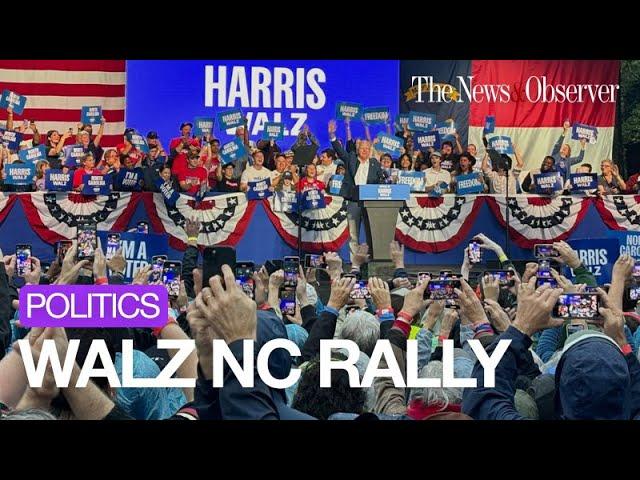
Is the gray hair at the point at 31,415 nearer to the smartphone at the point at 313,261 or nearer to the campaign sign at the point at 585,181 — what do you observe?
the smartphone at the point at 313,261

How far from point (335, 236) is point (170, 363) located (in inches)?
303

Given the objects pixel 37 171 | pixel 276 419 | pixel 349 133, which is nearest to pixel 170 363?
pixel 276 419

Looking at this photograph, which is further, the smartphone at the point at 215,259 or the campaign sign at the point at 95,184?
the campaign sign at the point at 95,184

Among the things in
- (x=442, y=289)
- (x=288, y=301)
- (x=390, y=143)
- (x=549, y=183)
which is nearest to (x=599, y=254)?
(x=442, y=289)

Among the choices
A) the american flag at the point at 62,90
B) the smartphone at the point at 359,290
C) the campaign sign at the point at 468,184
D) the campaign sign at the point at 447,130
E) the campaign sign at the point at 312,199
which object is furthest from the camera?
the american flag at the point at 62,90

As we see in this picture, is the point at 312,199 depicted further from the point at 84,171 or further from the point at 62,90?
the point at 62,90

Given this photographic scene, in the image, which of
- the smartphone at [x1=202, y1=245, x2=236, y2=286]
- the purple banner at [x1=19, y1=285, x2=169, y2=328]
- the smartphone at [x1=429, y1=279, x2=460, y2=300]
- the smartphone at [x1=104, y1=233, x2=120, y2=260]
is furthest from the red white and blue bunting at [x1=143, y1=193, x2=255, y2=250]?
the smartphone at [x1=202, y1=245, x2=236, y2=286]

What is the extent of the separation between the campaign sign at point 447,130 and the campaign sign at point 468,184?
5.94ft

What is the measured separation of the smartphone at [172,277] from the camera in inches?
320

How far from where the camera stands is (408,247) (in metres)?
13.9

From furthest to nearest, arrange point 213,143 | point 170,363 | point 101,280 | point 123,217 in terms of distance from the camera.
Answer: point 213,143, point 123,217, point 101,280, point 170,363

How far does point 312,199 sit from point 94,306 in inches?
269

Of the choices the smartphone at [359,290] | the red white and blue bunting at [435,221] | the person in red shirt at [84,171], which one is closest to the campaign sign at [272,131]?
the red white and blue bunting at [435,221]
